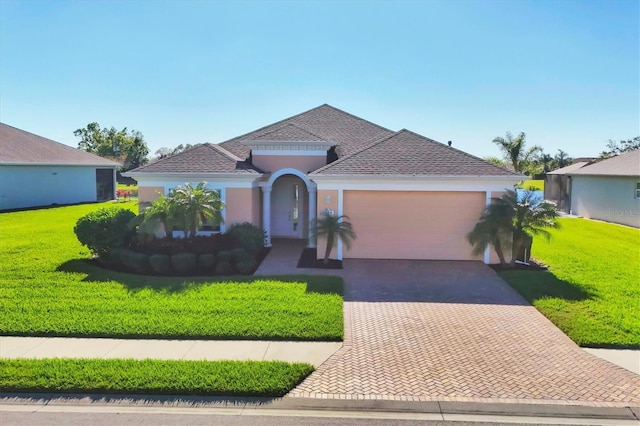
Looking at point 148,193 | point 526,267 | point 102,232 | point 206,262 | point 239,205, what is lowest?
point 526,267

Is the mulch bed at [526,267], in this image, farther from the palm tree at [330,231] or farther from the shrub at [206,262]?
the shrub at [206,262]

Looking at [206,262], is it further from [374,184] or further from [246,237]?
[374,184]

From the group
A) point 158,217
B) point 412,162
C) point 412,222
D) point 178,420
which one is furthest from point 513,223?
point 178,420

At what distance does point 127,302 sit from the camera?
1075 centimetres

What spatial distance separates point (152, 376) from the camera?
7.03 m

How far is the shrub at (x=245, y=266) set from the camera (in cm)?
1401

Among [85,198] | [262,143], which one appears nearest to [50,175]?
[85,198]

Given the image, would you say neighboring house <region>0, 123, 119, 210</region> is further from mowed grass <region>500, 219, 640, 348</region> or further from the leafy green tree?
mowed grass <region>500, 219, 640, 348</region>

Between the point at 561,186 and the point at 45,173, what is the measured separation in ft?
137

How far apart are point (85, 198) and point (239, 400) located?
118 feet

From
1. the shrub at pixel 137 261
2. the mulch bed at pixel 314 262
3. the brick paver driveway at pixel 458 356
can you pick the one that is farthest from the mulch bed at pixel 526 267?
the shrub at pixel 137 261

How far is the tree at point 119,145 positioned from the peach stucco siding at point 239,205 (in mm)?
58629

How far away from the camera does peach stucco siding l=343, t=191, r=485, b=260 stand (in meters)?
15.9

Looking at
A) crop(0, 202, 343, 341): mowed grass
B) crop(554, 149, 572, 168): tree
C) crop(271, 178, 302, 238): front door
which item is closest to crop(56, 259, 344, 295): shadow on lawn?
crop(0, 202, 343, 341): mowed grass
